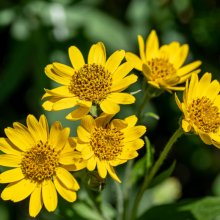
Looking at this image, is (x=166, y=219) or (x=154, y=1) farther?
(x=154, y=1)

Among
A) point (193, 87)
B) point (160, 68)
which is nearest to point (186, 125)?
point (193, 87)

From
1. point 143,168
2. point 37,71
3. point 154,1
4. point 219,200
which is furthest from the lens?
point 154,1

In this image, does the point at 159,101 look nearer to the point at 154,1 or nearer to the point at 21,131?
the point at 154,1

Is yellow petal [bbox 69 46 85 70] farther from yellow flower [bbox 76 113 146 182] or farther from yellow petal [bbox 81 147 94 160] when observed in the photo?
yellow petal [bbox 81 147 94 160]

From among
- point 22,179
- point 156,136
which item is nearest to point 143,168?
point 22,179

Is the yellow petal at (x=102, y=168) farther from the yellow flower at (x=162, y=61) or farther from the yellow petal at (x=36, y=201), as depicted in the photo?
the yellow flower at (x=162, y=61)

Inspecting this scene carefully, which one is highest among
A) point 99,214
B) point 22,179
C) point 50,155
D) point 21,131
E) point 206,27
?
point 206,27

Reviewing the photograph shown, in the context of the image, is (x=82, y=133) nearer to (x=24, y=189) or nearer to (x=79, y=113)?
(x=79, y=113)
